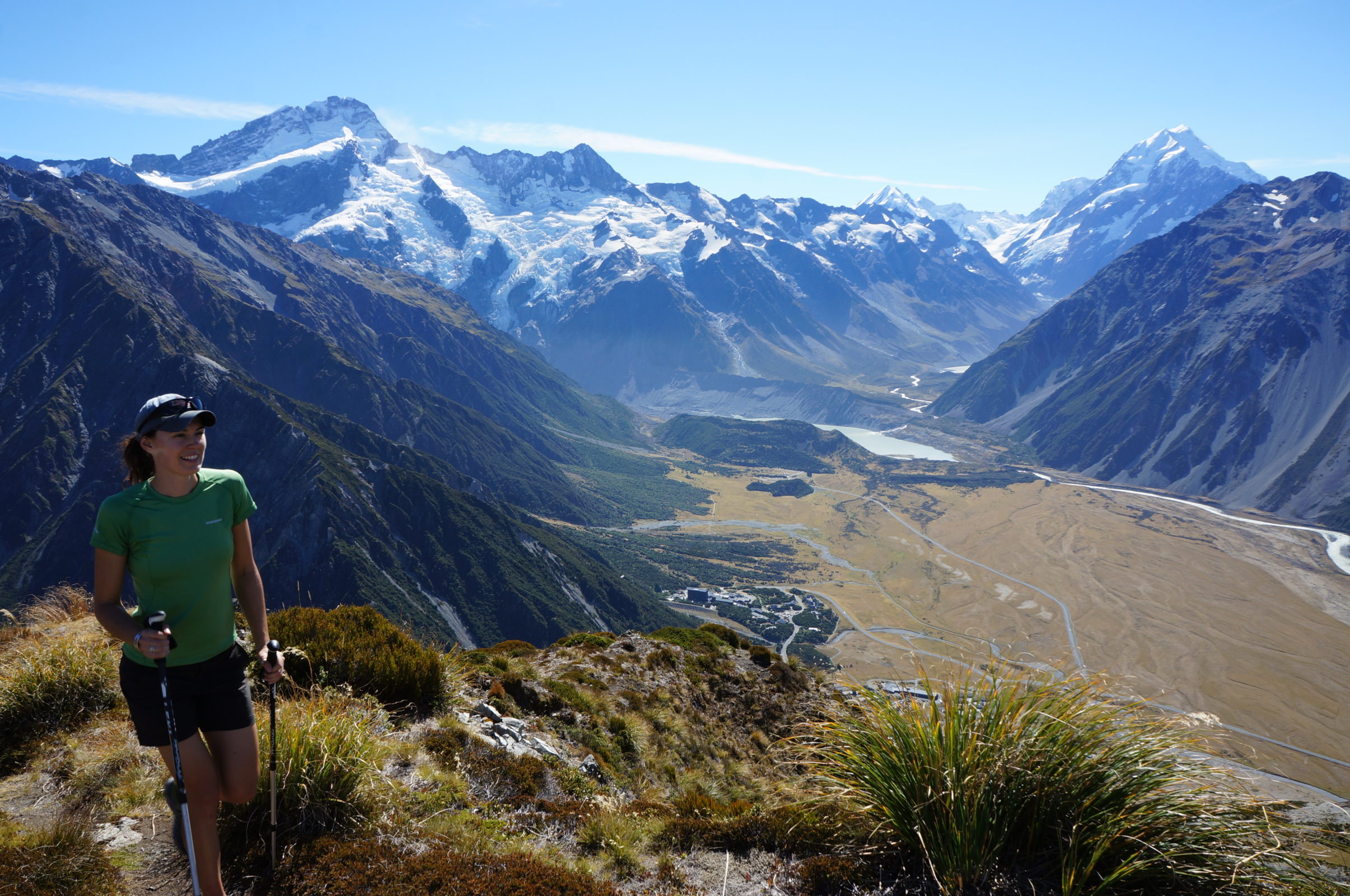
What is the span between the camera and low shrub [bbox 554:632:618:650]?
20984 millimetres

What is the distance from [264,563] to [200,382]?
77100 mm

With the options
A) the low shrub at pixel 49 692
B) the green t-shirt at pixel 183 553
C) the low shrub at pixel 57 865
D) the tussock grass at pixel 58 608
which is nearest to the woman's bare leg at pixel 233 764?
the green t-shirt at pixel 183 553

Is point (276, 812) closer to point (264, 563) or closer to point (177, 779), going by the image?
point (177, 779)

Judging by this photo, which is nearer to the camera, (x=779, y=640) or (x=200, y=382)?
(x=779, y=640)

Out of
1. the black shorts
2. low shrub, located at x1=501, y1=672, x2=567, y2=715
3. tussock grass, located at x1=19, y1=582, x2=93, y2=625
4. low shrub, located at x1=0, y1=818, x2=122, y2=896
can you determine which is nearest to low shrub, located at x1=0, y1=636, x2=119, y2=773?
low shrub, located at x1=0, y1=818, x2=122, y2=896

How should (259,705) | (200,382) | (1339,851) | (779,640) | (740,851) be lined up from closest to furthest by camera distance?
(1339,851), (740,851), (259,705), (779,640), (200,382)

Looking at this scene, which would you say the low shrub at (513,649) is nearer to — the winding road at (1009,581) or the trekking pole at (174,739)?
the trekking pole at (174,739)

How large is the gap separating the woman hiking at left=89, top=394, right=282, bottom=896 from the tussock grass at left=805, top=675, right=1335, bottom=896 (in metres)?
5.49

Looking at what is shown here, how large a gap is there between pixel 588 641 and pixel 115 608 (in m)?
17.6

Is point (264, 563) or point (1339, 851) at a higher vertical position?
point (1339, 851)

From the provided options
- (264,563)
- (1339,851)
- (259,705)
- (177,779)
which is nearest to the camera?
(177,779)

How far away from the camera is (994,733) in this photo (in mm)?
6094

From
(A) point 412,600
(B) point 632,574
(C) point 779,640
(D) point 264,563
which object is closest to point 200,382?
(D) point 264,563

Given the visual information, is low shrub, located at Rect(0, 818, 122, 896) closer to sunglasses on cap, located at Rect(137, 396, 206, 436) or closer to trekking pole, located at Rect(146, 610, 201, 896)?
trekking pole, located at Rect(146, 610, 201, 896)
